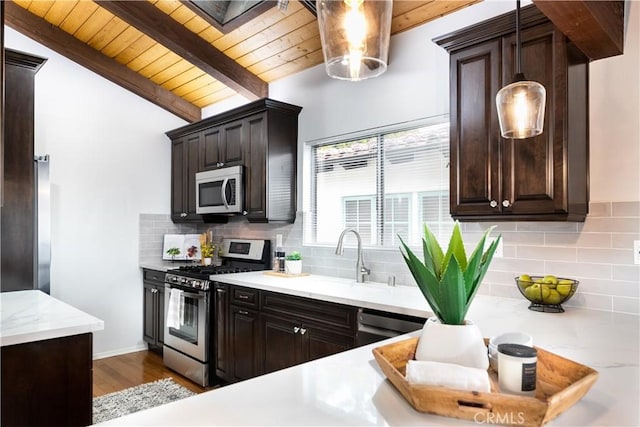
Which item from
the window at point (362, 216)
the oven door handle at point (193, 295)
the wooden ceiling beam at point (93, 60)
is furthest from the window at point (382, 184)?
the wooden ceiling beam at point (93, 60)

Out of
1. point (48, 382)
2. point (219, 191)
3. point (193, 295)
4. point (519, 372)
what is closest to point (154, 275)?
point (193, 295)

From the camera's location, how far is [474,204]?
231 cm

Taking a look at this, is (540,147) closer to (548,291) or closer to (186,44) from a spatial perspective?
(548,291)

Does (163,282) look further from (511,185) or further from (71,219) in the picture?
(511,185)

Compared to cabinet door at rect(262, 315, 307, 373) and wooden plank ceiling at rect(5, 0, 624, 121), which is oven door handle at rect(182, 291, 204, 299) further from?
wooden plank ceiling at rect(5, 0, 624, 121)

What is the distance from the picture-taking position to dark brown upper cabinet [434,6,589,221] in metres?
1.99

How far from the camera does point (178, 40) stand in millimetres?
3496

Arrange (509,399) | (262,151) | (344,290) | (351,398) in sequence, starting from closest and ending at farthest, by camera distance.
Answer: (509,399), (351,398), (344,290), (262,151)

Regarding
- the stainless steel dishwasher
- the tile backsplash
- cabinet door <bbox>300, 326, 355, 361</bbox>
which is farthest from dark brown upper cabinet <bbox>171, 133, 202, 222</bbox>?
the stainless steel dishwasher

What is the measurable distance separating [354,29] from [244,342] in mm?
2620

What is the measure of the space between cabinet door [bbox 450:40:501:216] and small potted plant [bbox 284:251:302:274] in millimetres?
1488

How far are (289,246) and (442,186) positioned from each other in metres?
1.56

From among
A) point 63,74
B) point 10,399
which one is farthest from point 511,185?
point 63,74

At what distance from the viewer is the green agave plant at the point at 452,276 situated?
1012mm
